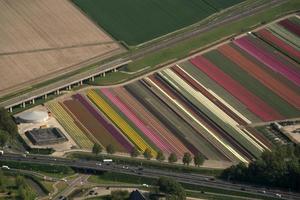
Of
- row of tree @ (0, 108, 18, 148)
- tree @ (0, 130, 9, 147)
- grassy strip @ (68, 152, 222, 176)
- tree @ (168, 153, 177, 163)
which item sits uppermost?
row of tree @ (0, 108, 18, 148)

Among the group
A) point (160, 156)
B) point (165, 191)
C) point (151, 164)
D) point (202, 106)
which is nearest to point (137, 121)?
point (202, 106)

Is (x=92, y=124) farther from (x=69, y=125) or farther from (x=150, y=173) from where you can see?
(x=150, y=173)

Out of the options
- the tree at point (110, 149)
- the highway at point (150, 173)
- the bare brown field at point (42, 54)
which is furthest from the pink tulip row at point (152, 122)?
the bare brown field at point (42, 54)

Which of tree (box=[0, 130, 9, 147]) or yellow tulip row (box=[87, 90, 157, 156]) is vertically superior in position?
yellow tulip row (box=[87, 90, 157, 156])

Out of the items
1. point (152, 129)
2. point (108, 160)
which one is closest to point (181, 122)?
point (152, 129)

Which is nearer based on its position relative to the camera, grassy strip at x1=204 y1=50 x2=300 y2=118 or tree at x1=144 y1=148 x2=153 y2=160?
tree at x1=144 y1=148 x2=153 y2=160

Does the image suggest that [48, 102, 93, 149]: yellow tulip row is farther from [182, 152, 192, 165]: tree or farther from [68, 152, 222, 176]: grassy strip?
[182, 152, 192, 165]: tree

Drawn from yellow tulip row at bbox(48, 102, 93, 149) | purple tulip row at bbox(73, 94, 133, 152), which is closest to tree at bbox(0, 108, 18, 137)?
yellow tulip row at bbox(48, 102, 93, 149)
